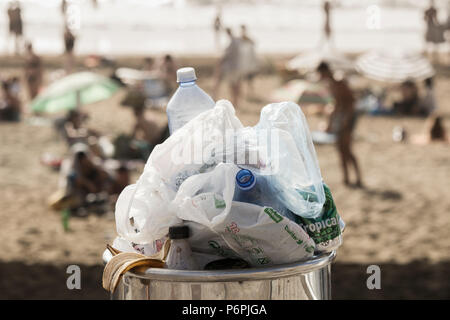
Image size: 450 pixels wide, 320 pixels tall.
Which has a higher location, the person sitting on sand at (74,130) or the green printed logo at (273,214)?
the green printed logo at (273,214)

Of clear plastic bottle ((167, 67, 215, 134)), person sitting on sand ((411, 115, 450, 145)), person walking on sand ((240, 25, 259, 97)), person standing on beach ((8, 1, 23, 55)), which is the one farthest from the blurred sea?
clear plastic bottle ((167, 67, 215, 134))

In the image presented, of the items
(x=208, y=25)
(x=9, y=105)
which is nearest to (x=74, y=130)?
(x=9, y=105)

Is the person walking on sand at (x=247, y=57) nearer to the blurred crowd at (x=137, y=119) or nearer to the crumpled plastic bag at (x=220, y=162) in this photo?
the blurred crowd at (x=137, y=119)

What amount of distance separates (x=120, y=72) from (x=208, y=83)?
7.84 feet

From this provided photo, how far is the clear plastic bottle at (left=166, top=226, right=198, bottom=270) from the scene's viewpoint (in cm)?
198

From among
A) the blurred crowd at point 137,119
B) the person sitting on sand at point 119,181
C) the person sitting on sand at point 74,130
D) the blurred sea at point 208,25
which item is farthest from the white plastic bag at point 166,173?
the blurred sea at point 208,25

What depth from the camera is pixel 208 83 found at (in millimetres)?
19078

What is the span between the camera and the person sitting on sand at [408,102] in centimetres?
1466

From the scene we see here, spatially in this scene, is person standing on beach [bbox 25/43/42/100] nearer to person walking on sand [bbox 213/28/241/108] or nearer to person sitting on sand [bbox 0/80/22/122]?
person sitting on sand [bbox 0/80/22/122]

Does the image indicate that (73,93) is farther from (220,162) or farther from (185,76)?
(220,162)

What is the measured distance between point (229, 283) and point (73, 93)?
893cm

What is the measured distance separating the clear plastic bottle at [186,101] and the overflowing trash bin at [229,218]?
0.22 meters
